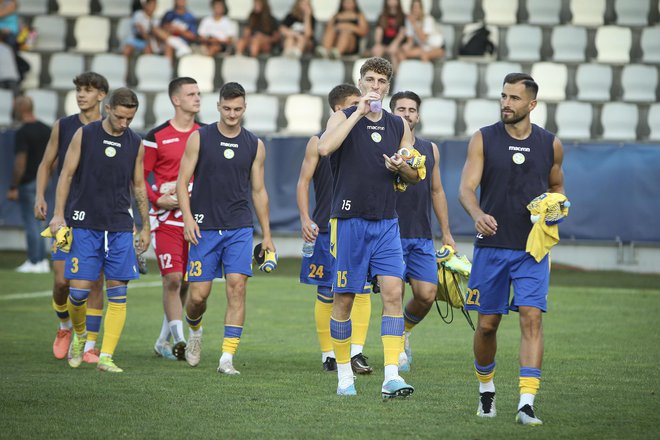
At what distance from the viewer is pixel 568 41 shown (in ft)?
80.7

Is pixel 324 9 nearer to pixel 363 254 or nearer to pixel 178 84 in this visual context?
pixel 178 84

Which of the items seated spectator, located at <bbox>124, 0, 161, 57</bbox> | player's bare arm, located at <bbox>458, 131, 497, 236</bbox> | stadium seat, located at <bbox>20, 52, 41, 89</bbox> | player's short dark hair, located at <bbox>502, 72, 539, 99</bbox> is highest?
seated spectator, located at <bbox>124, 0, 161, 57</bbox>

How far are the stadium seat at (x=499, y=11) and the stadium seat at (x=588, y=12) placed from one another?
1.27 meters

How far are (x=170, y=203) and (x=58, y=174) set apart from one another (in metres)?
1.06

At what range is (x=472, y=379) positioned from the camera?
9.67 meters

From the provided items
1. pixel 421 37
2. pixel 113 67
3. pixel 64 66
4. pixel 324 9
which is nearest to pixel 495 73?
pixel 421 37

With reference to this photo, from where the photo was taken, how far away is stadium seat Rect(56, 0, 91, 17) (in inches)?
1055

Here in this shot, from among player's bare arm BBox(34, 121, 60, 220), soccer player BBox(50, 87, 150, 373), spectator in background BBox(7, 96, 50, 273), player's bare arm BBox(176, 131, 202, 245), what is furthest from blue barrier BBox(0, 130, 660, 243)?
soccer player BBox(50, 87, 150, 373)

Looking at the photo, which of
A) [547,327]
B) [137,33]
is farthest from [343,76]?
[547,327]

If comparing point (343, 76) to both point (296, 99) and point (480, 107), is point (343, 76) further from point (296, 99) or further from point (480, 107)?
point (480, 107)

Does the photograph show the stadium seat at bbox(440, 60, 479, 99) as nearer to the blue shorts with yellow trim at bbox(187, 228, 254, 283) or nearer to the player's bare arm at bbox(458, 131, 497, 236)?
the blue shorts with yellow trim at bbox(187, 228, 254, 283)

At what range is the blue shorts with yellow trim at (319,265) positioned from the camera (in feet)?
35.3

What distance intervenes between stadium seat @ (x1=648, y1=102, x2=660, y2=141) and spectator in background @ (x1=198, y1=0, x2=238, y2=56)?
8.63 m

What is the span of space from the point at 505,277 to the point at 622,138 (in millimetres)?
15381
